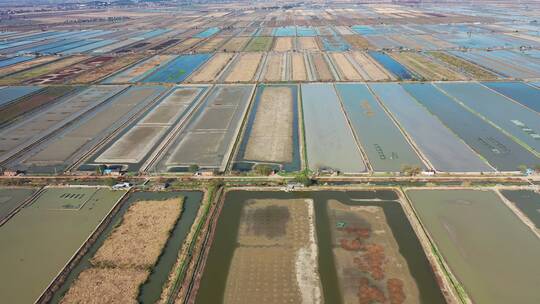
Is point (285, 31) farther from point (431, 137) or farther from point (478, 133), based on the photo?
point (478, 133)

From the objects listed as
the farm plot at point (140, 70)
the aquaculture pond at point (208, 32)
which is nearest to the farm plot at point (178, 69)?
the farm plot at point (140, 70)

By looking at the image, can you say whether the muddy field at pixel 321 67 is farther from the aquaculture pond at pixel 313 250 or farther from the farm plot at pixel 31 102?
the farm plot at pixel 31 102

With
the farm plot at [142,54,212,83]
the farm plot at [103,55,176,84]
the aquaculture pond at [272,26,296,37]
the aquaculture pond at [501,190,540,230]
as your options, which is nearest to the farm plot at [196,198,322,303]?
the aquaculture pond at [501,190,540,230]

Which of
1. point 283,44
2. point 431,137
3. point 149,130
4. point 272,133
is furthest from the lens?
point 283,44

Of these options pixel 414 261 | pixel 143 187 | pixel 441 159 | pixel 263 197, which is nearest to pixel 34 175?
pixel 143 187

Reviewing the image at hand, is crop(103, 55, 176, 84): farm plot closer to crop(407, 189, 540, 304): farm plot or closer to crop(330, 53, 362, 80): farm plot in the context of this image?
crop(330, 53, 362, 80): farm plot

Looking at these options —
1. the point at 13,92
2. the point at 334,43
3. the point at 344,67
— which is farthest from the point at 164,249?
the point at 334,43
